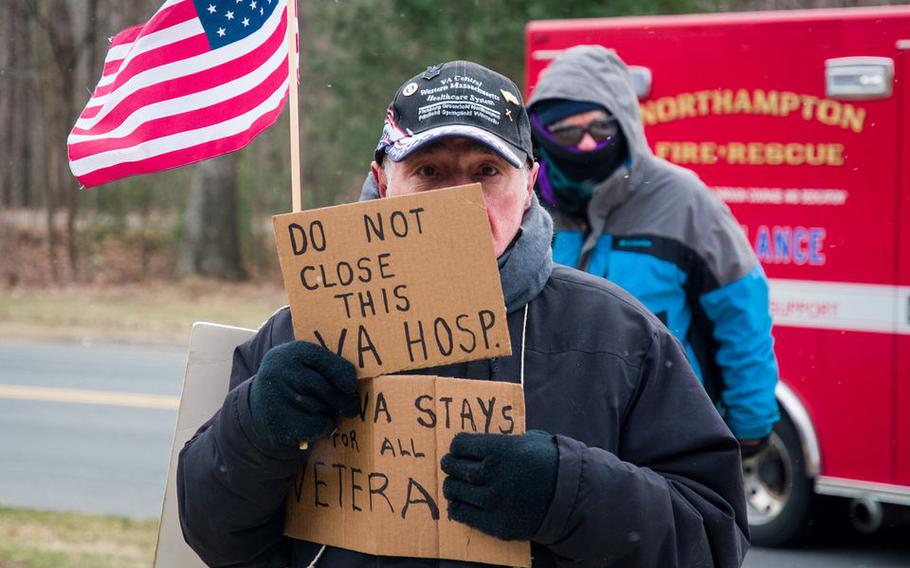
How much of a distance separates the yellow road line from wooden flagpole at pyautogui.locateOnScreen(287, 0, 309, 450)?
8885 millimetres

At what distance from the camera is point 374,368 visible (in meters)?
2.05

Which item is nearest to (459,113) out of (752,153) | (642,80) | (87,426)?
(752,153)

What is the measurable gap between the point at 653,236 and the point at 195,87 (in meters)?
1.65

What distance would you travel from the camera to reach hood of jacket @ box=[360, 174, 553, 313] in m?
2.14

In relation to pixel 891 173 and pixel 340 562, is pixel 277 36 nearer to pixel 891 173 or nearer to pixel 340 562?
pixel 340 562

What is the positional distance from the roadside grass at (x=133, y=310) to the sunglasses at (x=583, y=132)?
38.8ft

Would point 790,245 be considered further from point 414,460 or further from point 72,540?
point 414,460

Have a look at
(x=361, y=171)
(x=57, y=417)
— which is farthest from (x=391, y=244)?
(x=361, y=171)

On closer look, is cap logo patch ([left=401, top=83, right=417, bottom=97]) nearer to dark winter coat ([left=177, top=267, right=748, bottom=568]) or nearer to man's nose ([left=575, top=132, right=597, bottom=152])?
dark winter coat ([left=177, top=267, right=748, bottom=568])

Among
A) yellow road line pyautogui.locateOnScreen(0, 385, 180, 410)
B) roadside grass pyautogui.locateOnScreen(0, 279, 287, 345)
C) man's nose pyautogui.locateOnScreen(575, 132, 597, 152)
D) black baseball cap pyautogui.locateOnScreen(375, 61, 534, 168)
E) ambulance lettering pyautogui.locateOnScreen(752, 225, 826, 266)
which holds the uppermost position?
black baseball cap pyautogui.locateOnScreen(375, 61, 534, 168)

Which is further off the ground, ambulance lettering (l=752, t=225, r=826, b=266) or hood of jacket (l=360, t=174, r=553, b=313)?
hood of jacket (l=360, t=174, r=553, b=313)

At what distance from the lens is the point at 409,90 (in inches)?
87.0

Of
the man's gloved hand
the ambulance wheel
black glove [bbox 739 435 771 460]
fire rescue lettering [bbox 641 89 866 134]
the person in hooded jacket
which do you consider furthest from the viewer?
the ambulance wheel

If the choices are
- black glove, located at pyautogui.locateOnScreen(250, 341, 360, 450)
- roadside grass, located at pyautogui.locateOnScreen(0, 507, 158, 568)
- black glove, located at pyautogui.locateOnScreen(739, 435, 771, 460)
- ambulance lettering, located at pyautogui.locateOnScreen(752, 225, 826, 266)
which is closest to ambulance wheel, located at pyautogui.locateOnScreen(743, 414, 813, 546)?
ambulance lettering, located at pyautogui.locateOnScreen(752, 225, 826, 266)
